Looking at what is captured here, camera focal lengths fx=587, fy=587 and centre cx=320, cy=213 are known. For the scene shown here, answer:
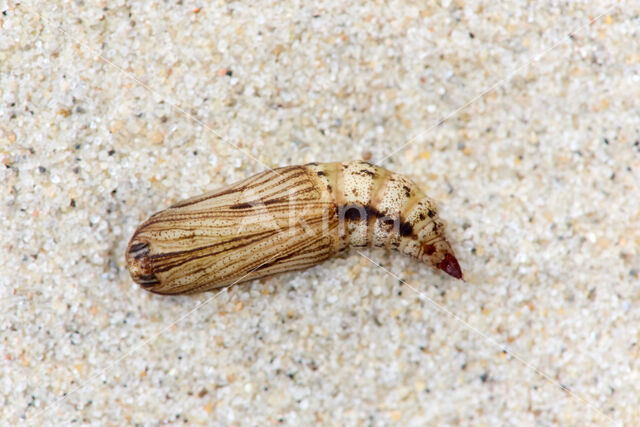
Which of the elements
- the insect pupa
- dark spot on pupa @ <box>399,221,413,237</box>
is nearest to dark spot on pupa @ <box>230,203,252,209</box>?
the insect pupa

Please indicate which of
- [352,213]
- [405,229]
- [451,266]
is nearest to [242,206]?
[352,213]

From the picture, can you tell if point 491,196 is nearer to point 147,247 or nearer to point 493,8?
point 493,8

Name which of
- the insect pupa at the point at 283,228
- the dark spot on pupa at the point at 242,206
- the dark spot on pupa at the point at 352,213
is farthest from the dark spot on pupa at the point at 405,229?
the dark spot on pupa at the point at 242,206

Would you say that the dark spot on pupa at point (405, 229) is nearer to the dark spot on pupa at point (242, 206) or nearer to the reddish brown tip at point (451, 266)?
the reddish brown tip at point (451, 266)

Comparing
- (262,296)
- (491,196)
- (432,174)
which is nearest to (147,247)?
(262,296)

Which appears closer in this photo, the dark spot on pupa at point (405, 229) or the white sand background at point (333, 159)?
the dark spot on pupa at point (405, 229)

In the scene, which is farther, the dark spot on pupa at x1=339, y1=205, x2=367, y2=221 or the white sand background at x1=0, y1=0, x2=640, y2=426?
the white sand background at x1=0, y1=0, x2=640, y2=426

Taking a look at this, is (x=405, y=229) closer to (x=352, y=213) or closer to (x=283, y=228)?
(x=352, y=213)

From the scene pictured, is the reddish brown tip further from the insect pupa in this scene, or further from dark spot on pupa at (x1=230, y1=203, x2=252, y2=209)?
dark spot on pupa at (x1=230, y1=203, x2=252, y2=209)
